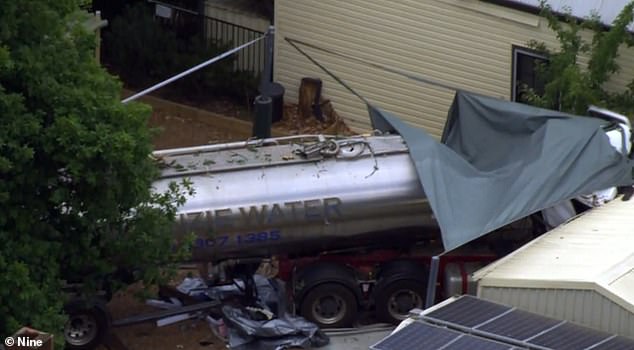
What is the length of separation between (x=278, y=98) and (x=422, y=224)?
6291 mm

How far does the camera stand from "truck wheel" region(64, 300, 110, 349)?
764 inches

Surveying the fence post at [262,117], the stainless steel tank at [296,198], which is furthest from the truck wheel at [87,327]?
the fence post at [262,117]

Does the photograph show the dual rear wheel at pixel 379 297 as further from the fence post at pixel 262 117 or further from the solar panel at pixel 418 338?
the solar panel at pixel 418 338

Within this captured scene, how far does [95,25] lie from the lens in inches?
910

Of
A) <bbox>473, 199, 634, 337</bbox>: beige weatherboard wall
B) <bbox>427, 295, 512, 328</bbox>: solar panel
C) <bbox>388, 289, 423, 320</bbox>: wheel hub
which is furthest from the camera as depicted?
<bbox>388, 289, 423, 320</bbox>: wheel hub

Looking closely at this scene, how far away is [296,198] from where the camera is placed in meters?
19.9

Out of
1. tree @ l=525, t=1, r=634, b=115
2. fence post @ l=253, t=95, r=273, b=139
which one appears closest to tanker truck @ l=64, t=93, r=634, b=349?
tree @ l=525, t=1, r=634, b=115

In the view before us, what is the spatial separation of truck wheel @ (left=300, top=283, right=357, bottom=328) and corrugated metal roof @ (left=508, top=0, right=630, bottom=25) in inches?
229

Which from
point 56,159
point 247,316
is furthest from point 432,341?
point 247,316

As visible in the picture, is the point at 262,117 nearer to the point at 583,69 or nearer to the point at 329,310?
the point at 329,310

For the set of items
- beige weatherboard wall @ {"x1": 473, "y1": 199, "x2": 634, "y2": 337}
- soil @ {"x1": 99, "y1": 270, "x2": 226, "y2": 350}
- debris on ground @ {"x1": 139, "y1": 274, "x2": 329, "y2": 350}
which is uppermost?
beige weatherboard wall @ {"x1": 473, "y1": 199, "x2": 634, "y2": 337}

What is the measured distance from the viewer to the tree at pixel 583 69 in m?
22.3

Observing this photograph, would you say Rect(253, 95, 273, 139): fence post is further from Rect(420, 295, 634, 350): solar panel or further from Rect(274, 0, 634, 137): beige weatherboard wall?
Rect(420, 295, 634, 350): solar panel

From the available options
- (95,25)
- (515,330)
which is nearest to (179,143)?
(95,25)
